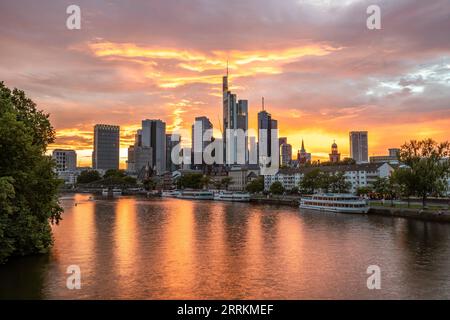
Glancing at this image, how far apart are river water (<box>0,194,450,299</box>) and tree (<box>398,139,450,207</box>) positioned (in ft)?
75.4

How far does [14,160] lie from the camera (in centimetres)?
3762

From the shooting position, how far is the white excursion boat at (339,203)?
98375 millimetres

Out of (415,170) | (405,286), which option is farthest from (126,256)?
(415,170)

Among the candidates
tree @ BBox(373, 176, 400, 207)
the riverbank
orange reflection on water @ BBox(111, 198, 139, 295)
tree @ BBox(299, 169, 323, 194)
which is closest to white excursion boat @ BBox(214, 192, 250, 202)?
tree @ BBox(299, 169, 323, 194)

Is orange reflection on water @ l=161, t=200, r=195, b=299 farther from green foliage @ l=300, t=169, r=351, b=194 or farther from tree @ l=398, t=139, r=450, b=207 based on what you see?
green foliage @ l=300, t=169, r=351, b=194

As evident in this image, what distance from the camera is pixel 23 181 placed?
126 ft

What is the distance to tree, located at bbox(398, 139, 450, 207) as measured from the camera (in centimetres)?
8575

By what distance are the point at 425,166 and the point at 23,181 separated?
7575cm

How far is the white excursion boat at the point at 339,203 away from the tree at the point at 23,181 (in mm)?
70331

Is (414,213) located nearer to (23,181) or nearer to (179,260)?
(179,260)

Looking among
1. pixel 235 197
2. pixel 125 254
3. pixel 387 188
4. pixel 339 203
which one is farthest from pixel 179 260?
pixel 235 197

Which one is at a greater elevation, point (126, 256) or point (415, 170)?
point (415, 170)
